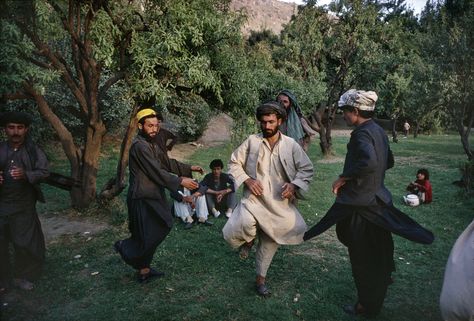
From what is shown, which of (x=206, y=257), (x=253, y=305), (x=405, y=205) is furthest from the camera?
(x=405, y=205)

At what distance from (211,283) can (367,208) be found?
206 centimetres

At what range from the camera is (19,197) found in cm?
438

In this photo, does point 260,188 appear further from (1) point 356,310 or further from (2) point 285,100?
(2) point 285,100

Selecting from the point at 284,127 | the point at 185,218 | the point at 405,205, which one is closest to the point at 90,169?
the point at 185,218

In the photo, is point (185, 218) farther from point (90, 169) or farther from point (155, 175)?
point (155, 175)

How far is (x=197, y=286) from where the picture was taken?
4512 millimetres

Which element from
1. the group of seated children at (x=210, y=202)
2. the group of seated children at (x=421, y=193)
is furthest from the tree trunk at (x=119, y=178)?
the group of seated children at (x=421, y=193)

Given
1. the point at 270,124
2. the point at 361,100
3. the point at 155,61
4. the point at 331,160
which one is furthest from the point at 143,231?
the point at 331,160

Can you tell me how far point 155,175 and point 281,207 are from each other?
1401mm

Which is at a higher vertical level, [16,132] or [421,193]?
[16,132]

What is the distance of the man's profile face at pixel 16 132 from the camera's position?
13.9 ft

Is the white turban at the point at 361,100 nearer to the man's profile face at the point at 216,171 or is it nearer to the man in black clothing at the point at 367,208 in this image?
the man in black clothing at the point at 367,208

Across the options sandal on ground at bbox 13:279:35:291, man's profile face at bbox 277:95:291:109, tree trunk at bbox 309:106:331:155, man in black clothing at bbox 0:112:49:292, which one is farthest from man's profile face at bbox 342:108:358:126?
tree trunk at bbox 309:106:331:155

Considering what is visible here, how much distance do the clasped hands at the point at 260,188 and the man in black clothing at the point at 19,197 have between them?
2.33 metres
